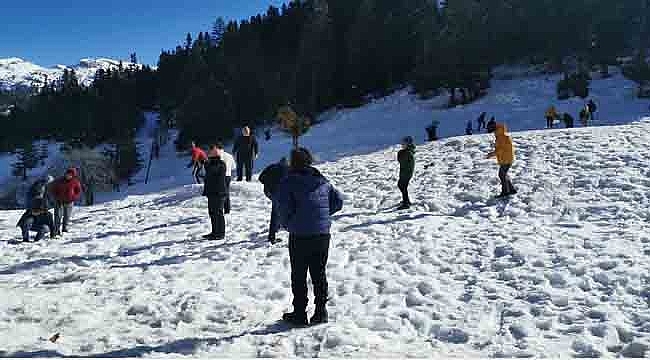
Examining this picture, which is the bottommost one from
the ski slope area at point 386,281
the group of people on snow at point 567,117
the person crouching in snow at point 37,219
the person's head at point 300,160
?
the ski slope area at point 386,281

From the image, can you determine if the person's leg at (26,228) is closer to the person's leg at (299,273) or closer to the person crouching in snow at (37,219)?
the person crouching in snow at (37,219)

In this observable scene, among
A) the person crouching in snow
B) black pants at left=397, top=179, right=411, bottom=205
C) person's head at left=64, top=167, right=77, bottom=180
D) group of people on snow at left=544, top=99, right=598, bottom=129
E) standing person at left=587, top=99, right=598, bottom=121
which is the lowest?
the person crouching in snow

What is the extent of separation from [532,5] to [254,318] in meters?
58.3

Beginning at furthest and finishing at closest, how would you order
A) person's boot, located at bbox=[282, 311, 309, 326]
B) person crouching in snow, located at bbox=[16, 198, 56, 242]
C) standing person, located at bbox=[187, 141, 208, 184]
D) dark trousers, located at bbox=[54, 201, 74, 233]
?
standing person, located at bbox=[187, 141, 208, 184], dark trousers, located at bbox=[54, 201, 74, 233], person crouching in snow, located at bbox=[16, 198, 56, 242], person's boot, located at bbox=[282, 311, 309, 326]

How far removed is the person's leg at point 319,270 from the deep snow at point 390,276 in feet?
0.78

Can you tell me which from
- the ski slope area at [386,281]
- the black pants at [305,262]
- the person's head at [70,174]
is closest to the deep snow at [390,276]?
the ski slope area at [386,281]

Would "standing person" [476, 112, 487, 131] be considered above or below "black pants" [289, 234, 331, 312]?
above

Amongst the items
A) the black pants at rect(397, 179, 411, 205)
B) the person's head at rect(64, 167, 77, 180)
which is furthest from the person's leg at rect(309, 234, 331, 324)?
the person's head at rect(64, 167, 77, 180)

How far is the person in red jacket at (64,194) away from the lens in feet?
42.4

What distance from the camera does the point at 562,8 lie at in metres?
51.4

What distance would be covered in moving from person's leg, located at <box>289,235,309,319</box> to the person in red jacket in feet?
31.6

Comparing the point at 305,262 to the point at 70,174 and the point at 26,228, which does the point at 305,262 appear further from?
the point at 70,174

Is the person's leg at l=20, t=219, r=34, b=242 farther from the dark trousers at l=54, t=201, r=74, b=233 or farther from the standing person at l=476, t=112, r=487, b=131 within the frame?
the standing person at l=476, t=112, r=487, b=131

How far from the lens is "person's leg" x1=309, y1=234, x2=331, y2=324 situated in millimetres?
5727
